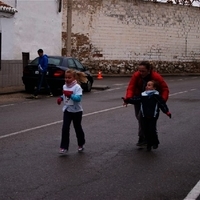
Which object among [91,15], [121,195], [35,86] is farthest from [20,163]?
[91,15]

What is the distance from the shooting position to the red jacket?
31.6 ft

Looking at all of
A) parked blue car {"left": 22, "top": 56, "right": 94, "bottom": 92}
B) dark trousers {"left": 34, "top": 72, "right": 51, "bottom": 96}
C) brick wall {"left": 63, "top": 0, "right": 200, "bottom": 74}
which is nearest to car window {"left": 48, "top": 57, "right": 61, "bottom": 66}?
parked blue car {"left": 22, "top": 56, "right": 94, "bottom": 92}

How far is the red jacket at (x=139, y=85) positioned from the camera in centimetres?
963

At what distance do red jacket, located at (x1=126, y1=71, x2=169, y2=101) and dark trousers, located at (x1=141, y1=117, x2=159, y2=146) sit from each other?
0.49m

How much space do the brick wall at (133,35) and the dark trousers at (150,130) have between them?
997 inches

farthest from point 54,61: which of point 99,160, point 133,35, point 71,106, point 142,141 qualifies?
point 133,35

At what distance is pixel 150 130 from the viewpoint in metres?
9.52

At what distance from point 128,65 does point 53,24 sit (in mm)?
11561

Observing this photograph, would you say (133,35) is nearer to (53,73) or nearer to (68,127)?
(53,73)

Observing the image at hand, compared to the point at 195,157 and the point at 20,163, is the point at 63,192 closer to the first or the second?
the point at 20,163

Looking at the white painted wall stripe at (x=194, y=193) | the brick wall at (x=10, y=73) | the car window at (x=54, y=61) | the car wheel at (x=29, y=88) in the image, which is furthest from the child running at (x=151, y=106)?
the brick wall at (x=10, y=73)

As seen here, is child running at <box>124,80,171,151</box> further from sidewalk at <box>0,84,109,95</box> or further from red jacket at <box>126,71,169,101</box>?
sidewalk at <box>0,84,109,95</box>

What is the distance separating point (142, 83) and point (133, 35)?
1098 inches

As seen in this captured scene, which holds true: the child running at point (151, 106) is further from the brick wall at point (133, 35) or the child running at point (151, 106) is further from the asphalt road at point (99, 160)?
the brick wall at point (133, 35)
